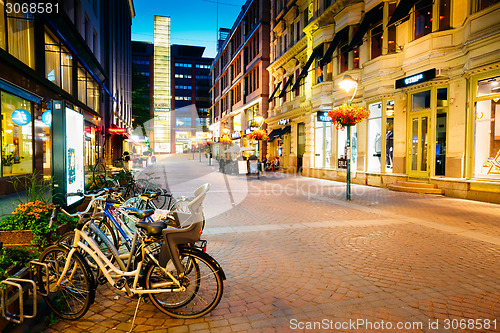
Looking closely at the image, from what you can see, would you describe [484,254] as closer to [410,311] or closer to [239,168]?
[410,311]

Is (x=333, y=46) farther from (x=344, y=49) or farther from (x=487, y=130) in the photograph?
(x=487, y=130)

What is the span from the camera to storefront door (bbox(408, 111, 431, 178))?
43.7 feet

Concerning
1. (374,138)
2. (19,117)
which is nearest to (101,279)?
(19,117)

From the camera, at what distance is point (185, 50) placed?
→ 104500mm

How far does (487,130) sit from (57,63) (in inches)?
767

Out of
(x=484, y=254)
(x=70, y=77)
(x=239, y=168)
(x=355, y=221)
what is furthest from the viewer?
(x=239, y=168)

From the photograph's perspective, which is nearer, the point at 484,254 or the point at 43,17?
the point at 484,254

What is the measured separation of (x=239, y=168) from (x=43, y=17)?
1419 centimetres

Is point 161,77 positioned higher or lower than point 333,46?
higher

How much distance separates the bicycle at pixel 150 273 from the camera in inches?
123

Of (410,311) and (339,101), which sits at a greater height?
(339,101)

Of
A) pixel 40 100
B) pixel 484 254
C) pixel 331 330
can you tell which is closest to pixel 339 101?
pixel 484 254

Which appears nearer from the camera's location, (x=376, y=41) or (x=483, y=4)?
(x=483, y=4)

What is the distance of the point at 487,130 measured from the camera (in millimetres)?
11094
